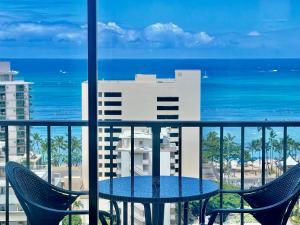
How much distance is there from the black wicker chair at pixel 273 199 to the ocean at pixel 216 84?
2.19ft

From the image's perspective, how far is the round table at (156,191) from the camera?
9.18 ft

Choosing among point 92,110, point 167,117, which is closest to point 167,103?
point 167,117

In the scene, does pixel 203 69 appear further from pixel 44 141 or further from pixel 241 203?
pixel 44 141

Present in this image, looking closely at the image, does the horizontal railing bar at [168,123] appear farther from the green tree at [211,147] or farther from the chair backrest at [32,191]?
the chair backrest at [32,191]

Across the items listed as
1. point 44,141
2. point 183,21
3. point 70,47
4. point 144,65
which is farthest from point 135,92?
point 183,21

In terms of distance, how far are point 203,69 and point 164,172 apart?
2.99 feet

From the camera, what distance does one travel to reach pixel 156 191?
295 cm

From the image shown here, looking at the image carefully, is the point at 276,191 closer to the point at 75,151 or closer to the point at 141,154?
the point at 141,154

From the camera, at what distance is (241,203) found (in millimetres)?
3648

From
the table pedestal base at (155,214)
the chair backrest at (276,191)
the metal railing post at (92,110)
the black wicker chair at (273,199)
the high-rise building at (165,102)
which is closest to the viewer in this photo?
the metal railing post at (92,110)

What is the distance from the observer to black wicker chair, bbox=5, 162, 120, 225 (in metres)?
2.76

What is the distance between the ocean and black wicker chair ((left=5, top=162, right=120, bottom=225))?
566mm

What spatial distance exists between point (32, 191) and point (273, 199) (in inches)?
63.9

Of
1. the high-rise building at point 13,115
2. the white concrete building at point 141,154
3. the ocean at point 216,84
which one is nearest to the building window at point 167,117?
the white concrete building at point 141,154
